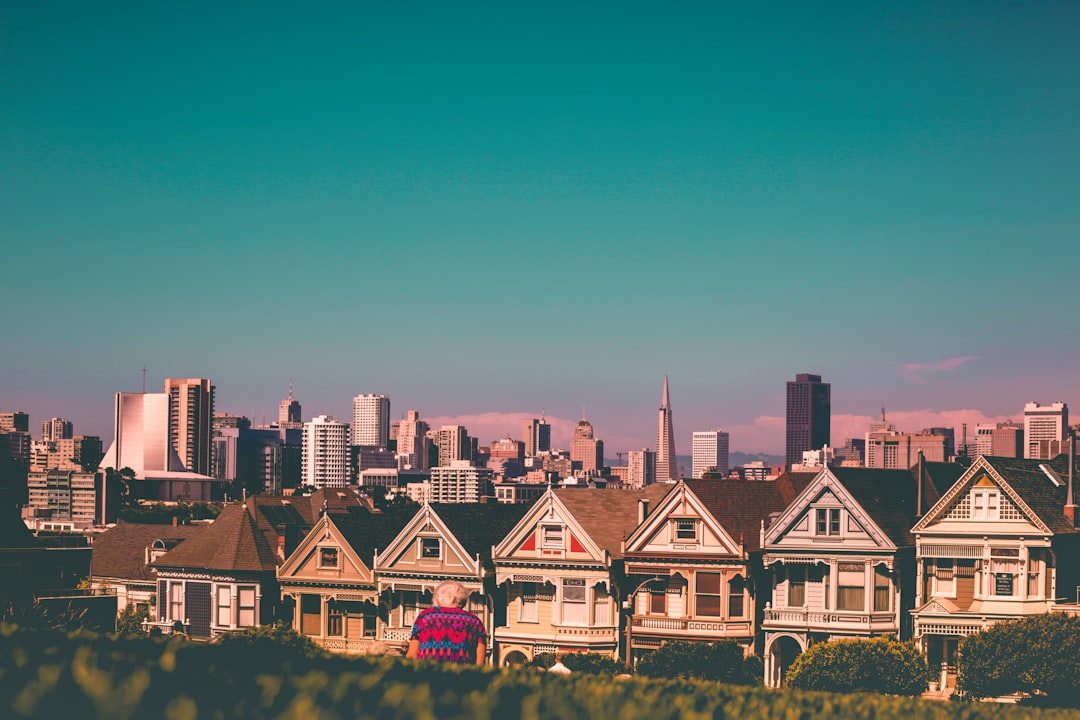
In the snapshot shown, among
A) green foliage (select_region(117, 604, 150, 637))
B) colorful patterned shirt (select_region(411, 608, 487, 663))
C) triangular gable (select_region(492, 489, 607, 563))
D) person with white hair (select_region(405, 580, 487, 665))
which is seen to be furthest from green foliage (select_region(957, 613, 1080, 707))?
green foliage (select_region(117, 604, 150, 637))

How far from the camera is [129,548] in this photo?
245 ft

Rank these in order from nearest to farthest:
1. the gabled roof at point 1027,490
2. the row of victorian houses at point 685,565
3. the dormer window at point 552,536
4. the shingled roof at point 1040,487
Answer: the gabled roof at point 1027,490
the shingled roof at point 1040,487
the row of victorian houses at point 685,565
the dormer window at point 552,536

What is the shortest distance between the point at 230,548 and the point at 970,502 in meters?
30.0

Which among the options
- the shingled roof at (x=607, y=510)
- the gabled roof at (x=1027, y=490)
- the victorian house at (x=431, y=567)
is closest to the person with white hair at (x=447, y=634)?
the gabled roof at (x=1027, y=490)

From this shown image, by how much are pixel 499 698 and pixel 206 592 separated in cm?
4763

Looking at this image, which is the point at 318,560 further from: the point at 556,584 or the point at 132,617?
the point at 132,617

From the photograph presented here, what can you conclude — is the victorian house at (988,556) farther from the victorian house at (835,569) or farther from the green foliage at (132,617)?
the green foliage at (132,617)

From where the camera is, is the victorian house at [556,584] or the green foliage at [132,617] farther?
the green foliage at [132,617]

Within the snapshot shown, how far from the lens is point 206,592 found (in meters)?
62.0

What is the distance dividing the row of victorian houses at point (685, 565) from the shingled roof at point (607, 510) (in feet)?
0.33

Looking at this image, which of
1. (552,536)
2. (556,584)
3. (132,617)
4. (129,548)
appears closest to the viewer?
(556,584)

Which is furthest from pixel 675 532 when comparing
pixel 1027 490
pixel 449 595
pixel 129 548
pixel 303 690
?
pixel 303 690

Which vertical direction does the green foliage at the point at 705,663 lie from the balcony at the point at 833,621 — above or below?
below

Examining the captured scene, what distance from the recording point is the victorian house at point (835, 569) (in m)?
52.1
